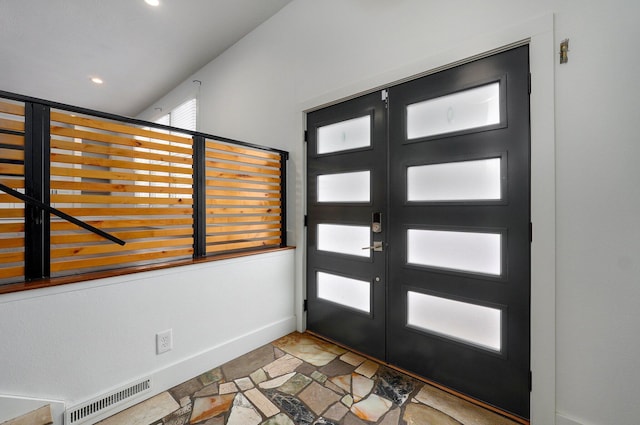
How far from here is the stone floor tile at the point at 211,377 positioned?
1.96m

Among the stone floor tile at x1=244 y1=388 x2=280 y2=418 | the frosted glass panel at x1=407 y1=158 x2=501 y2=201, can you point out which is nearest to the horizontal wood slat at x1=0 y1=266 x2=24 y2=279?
the stone floor tile at x1=244 y1=388 x2=280 y2=418

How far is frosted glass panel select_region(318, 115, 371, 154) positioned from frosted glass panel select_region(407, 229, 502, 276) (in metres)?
0.90

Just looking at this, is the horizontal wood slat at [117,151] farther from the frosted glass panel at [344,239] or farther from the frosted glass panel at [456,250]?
the frosted glass panel at [456,250]

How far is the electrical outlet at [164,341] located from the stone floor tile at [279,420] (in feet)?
2.81

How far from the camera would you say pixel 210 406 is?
1.70m

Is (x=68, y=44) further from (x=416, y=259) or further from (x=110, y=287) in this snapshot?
(x=416, y=259)

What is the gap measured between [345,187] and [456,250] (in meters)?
1.06

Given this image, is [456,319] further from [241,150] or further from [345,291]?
[241,150]

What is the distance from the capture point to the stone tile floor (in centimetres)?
159

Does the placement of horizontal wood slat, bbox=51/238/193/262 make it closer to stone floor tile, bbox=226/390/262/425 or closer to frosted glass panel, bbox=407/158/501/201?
stone floor tile, bbox=226/390/262/425

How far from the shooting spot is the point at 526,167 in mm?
1558

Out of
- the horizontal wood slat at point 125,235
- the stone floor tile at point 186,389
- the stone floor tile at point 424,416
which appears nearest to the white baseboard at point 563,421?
the stone floor tile at point 424,416

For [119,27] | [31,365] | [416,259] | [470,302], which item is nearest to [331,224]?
[416,259]

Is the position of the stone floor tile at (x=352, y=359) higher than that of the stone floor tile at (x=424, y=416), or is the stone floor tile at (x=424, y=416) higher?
the stone floor tile at (x=424, y=416)
